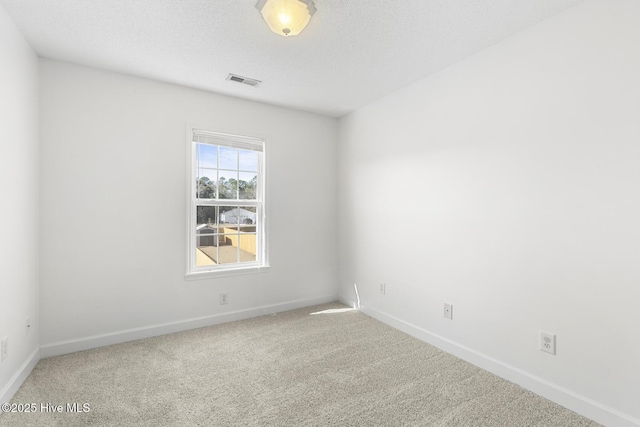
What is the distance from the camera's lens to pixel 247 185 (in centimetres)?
359

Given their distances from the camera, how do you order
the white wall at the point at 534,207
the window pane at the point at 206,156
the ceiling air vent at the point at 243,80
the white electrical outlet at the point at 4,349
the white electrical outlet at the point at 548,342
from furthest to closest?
the window pane at the point at 206,156 → the ceiling air vent at the point at 243,80 → the white electrical outlet at the point at 548,342 → the white electrical outlet at the point at 4,349 → the white wall at the point at 534,207

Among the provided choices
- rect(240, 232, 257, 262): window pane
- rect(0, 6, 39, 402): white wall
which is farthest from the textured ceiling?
rect(240, 232, 257, 262): window pane

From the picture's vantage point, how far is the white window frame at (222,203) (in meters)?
3.17

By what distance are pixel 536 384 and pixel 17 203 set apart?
3.67m

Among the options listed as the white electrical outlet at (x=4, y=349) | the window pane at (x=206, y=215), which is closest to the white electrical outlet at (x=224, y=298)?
the window pane at (x=206, y=215)

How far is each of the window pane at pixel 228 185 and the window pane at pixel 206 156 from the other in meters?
0.15

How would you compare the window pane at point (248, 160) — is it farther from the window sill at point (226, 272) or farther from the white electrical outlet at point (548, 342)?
the white electrical outlet at point (548, 342)

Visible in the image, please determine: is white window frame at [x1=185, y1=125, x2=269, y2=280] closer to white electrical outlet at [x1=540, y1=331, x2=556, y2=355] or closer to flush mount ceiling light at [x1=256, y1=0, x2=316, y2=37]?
flush mount ceiling light at [x1=256, y1=0, x2=316, y2=37]

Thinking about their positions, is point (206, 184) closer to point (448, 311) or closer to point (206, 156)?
point (206, 156)

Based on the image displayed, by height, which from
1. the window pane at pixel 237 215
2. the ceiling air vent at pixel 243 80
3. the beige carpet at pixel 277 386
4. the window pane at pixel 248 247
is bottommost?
the beige carpet at pixel 277 386

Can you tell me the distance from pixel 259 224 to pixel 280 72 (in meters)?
1.68

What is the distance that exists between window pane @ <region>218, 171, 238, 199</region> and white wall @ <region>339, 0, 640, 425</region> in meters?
1.73

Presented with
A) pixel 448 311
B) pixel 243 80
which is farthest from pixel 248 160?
pixel 448 311

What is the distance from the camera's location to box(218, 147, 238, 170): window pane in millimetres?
3420
